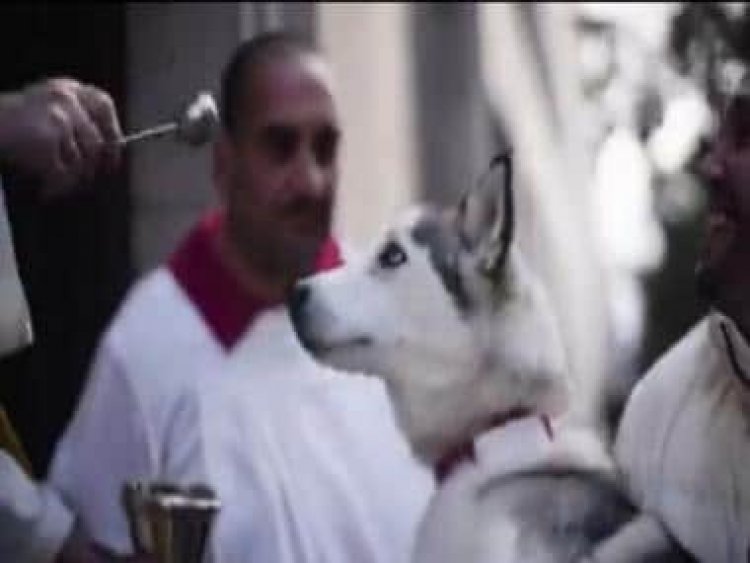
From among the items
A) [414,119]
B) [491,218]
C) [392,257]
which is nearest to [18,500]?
[392,257]

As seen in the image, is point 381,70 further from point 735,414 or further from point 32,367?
point 735,414

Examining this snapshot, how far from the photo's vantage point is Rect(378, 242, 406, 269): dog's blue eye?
274cm

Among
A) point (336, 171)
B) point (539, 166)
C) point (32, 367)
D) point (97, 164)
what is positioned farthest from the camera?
point (539, 166)

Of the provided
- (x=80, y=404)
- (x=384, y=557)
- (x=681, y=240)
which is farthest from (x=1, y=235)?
(x=681, y=240)

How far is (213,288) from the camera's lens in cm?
345

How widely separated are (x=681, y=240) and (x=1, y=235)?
19.4 ft

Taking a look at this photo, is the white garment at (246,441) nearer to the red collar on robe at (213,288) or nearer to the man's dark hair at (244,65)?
the red collar on robe at (213,288)

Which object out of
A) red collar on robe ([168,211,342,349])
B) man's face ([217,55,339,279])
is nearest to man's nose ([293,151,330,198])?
man's face ([217,55,339,279])

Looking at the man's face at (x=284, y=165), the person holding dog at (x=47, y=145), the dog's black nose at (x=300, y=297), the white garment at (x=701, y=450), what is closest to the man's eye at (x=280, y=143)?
the man's face at (x=284, y=165)

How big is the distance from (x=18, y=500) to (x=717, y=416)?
0.71 metres

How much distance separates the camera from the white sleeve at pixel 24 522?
2.89 meters

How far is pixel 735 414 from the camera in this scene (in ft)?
8.51

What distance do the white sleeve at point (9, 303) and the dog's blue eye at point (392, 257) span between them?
0.32m

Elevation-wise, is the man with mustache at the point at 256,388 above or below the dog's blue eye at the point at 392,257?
below
